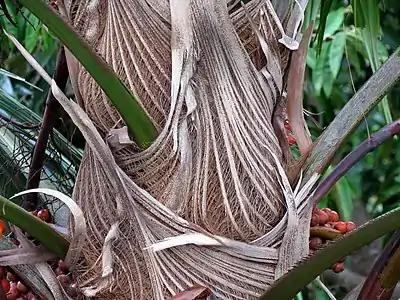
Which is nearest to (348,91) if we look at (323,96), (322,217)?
(323,96)

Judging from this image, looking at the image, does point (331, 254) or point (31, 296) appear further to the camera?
point (31, 296)

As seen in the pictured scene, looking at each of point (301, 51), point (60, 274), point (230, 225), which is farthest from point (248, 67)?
point (60, 274)

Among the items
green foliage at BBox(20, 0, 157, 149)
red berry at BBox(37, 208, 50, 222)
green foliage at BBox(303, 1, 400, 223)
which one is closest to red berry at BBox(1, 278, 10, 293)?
red berry at BBox(37, 208, 50, 222)

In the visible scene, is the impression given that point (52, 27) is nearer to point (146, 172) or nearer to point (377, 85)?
point (146, 172)

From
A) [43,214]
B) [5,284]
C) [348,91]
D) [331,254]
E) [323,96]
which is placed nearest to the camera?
[331,254]

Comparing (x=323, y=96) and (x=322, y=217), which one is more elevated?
(x=322, y=217)

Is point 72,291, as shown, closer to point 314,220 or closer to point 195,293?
point 195,293
